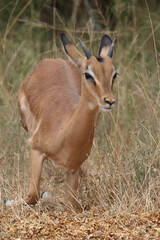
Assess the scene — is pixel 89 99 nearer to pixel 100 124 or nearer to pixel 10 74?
pixel 100 124

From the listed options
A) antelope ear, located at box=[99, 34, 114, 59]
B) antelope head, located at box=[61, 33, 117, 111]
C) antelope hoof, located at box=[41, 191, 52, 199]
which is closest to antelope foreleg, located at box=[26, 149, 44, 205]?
antelope hoof, located at box=[41, 191, 52, 199]

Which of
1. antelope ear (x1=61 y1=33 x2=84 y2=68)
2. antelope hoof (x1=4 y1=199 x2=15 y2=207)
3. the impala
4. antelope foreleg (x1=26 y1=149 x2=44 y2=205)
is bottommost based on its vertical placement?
antelope hoof (x1=4 y1=199 x2=15 y2=207)

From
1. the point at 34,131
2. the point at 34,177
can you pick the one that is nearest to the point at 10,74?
the point at 34,131

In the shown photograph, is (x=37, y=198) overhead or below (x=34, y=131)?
below

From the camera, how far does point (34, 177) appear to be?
6.28 m

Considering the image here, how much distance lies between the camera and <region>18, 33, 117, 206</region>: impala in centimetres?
564

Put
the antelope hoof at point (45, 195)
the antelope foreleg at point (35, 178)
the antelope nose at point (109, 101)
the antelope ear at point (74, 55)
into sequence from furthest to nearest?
the antelope hoof at point (45, 195)
the antelope foreleg at point (35, 178)
the antelope ear at point (74, 55)
the antelope nose at point (109, 101)

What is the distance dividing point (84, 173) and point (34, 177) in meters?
0.77

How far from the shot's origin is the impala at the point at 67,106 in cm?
564

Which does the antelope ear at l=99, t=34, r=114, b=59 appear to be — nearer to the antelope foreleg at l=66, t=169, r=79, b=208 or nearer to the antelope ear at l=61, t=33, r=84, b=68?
the antelope ear at l=61, t=33, r=84, b=68

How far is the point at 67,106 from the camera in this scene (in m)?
6.45

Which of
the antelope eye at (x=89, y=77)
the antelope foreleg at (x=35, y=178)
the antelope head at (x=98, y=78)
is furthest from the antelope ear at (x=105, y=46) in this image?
the antelope foreleg at (x=35, y=178)

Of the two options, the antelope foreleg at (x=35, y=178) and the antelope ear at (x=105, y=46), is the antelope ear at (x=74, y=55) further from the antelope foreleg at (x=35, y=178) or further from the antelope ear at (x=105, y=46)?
the antelope foreleg at (x=35, y=178)

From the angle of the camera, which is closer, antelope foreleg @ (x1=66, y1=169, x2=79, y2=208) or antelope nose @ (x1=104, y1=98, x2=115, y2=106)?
antelope nose @ (x1=104, y1=98, x2=115, y2=106)
